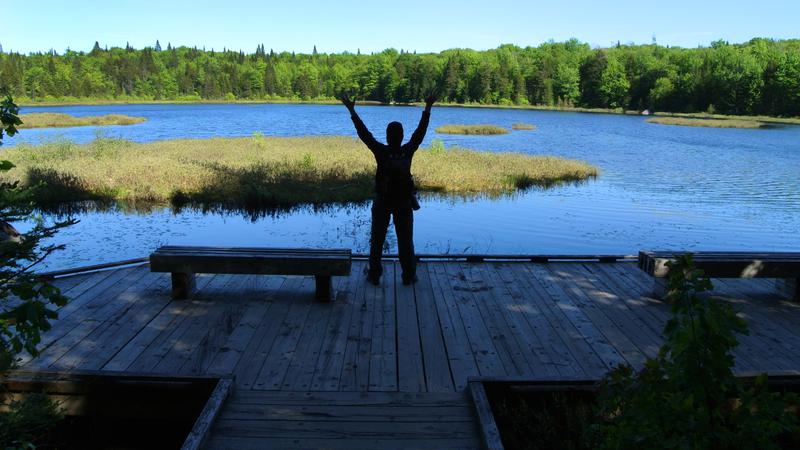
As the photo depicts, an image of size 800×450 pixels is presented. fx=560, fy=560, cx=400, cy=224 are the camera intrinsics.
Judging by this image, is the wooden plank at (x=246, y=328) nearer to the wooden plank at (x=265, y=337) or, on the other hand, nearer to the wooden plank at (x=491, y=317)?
the wooden plank at (x=265, y=337)

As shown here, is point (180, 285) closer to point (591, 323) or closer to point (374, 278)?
point (374, 278)


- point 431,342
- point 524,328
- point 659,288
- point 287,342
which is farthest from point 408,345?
point 659,288

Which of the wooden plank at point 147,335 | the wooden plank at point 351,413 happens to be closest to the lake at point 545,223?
the wooden plank at point 147,335

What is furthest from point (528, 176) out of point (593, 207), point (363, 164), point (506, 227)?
point (506, 227)

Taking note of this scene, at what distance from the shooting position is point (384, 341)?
5254 mm

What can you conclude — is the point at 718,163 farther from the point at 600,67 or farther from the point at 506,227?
the point at 600,67

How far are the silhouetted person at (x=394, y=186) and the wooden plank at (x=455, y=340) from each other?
0.61 meters

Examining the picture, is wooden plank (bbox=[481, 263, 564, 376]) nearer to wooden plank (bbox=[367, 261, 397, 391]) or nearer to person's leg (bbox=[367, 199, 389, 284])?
wooden plank (bbox=[367, 261, 397, 391])

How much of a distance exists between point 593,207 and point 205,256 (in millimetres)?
14613

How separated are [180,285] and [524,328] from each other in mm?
3823

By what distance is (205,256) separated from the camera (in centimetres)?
609

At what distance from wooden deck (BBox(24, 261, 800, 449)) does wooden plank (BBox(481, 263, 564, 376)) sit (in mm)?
19

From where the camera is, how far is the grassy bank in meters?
18.3

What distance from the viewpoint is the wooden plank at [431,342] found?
14.6 ft
